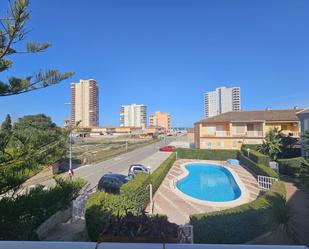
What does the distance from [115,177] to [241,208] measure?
34.8 ft

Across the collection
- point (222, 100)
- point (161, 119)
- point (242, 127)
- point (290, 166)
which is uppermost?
point (222, 100)

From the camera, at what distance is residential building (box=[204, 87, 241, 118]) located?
107 m

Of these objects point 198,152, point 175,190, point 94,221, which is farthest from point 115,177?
point 198,152

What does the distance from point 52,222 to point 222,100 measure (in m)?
111

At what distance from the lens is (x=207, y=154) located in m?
36.4

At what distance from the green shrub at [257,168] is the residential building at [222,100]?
242ft

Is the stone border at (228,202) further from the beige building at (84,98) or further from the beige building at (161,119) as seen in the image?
the beige building at (161,119)

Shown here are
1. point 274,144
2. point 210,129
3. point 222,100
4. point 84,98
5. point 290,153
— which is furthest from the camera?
point 222,100

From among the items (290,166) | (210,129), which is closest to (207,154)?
(210,129)

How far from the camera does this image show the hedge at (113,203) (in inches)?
326

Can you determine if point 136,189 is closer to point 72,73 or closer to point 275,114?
point 72,73

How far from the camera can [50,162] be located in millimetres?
5105

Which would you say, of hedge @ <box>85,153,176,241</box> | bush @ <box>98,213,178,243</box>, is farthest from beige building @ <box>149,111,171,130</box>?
bush @ <box>98,213,178,243</box>

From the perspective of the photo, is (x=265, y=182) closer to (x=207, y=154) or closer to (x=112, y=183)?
(x=112, y=183)
